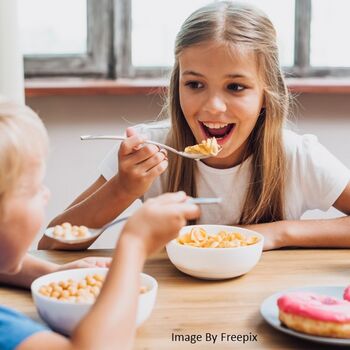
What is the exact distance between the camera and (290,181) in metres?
1.79

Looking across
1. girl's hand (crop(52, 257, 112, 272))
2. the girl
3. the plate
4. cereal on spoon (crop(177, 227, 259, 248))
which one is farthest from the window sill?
the plate

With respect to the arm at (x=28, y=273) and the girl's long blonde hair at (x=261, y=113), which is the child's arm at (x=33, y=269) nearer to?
the arm at (x=28, y=273)

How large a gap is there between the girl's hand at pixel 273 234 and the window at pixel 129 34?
49.7 inches

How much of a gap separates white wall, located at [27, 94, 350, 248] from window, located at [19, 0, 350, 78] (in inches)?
5.1

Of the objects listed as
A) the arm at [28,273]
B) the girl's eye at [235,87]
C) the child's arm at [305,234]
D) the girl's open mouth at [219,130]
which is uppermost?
the girl's eye at [235,87]

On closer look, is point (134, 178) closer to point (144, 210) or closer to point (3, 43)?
point (144, 210)

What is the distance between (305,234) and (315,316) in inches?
23.1

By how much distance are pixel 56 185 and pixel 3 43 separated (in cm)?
56

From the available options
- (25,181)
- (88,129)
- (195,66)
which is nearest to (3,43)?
(88,129)

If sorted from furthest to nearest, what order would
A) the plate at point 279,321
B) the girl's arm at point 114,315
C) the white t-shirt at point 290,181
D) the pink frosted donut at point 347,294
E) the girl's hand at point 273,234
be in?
the white t-shirt at point 290,181
the girl's hand at point 273,234
the pink frosted donut at point 347,294
the plate at point 279,321
the girl's arm at point 114,315

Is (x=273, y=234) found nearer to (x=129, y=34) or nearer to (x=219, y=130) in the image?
(x=219, y=130)

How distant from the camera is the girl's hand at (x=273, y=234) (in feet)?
4.89

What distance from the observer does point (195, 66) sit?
5.36 feet

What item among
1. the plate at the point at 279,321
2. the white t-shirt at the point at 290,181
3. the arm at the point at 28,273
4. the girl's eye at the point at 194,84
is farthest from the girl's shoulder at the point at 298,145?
the arm at the point at 28,273
